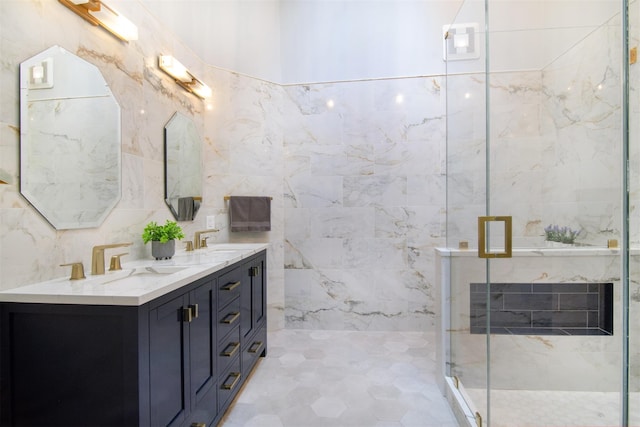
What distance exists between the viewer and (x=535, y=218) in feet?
5.86

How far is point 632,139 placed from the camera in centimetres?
118

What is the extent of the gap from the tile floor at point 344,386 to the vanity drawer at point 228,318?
→ 19.1 inches

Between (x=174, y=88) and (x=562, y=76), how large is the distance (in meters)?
2.46

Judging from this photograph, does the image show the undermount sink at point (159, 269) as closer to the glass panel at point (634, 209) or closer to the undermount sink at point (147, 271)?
the undermount sink at point (147, 271)

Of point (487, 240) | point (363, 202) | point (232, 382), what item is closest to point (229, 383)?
point (232, 382)

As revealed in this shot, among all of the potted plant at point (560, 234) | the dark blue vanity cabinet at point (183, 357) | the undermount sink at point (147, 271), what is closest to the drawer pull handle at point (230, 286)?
the dark blue vanity cabinet at point (183, 357)

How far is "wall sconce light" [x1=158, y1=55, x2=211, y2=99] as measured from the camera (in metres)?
2.05

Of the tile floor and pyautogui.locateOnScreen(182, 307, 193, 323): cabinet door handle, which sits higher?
pyautogui.locateOnScreen(182, 307, 193, 323): cabinet door handle

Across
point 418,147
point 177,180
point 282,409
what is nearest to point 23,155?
point 177,180

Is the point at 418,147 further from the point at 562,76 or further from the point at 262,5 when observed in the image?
the point at 262,5

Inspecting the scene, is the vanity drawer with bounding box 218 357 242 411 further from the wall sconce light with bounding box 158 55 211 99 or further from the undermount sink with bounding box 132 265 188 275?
the wall sconce light with bounding box 158 55 211 99

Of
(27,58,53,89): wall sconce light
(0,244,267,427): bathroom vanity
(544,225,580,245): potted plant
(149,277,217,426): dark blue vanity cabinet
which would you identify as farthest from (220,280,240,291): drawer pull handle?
(544,225,580,245): potted plant

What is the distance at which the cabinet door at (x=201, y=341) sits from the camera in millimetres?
1394

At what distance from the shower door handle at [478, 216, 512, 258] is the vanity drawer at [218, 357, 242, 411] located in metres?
→ 1.50
